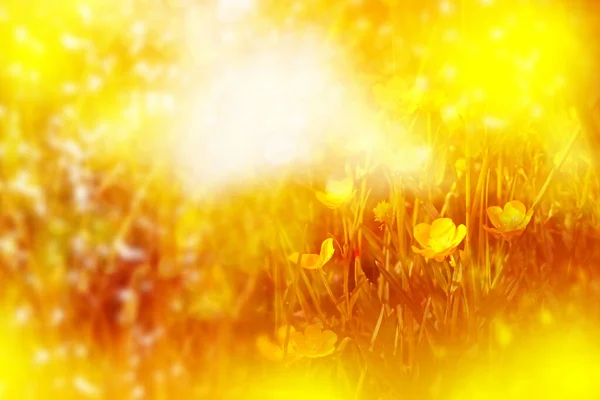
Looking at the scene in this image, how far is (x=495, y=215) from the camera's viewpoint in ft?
2.52

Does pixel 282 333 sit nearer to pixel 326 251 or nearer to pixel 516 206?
pixel 326 251

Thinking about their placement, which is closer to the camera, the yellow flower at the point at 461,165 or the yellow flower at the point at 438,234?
the yellow flower at the point at 438,234

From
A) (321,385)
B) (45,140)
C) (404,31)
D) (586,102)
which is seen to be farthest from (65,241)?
(586,102)

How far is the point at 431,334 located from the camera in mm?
756

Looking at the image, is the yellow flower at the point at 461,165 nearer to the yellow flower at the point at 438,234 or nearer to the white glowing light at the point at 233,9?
the yellow flower at the point at 438,234

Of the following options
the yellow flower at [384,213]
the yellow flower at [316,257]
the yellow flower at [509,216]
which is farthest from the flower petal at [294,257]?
the yellow flower at [509,216]

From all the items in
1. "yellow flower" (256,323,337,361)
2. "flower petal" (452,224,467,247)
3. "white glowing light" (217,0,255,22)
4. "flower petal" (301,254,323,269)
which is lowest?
"yellow flower" (256,323,337,361)

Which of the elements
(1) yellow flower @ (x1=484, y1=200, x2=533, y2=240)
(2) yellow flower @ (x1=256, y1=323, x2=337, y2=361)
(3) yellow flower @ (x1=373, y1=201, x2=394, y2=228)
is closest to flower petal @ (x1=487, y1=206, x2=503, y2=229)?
(1) yellow flower @ (x1=484, y1=200, x2=533, y2=240)

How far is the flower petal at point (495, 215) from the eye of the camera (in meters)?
0.76

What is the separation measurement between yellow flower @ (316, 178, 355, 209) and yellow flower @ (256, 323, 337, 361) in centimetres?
14

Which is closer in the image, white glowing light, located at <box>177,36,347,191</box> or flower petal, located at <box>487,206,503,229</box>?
flower petal, located at <box>487,206,503,229</box>

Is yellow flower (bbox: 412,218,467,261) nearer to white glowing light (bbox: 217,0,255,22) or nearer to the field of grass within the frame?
the field of grass

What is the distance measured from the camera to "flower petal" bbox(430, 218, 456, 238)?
2.46ft

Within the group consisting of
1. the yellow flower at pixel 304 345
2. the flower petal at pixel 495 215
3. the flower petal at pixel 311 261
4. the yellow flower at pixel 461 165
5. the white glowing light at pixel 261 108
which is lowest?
the yellow flower at pixel 304 345
